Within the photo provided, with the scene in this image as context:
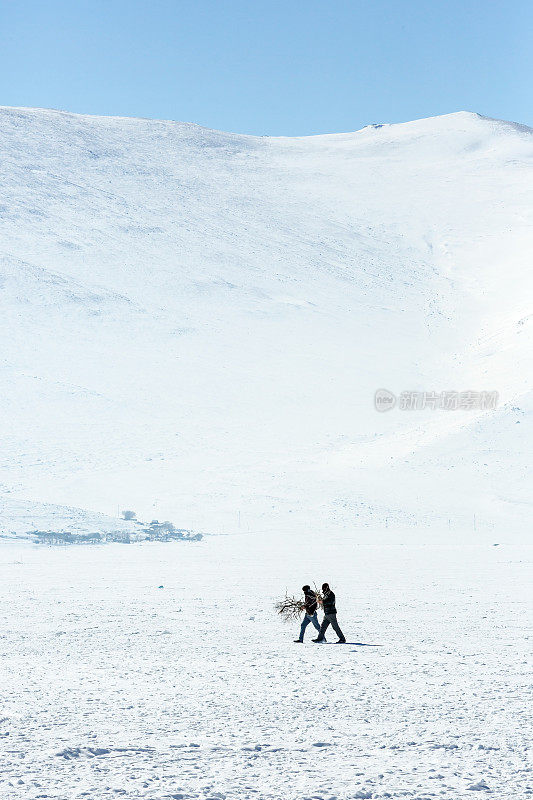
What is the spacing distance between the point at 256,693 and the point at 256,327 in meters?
60.0

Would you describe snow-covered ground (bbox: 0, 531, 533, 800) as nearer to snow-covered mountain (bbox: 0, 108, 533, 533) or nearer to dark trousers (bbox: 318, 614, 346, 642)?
dark trousers (bbox: 318, 614, 346, 642)

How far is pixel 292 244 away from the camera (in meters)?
85.2

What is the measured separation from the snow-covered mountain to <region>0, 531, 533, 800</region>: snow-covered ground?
1919 cm

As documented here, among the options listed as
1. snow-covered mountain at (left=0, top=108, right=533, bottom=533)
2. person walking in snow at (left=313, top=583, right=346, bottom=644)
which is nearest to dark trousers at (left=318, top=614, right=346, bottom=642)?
person walking in snow at (left=313, top=583, right=346, bottom=644)

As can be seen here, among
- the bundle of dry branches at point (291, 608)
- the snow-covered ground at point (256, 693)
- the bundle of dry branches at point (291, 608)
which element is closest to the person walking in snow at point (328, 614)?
the snow-covered ground at point (256, 693)

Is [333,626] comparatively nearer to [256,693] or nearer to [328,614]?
[328,614]

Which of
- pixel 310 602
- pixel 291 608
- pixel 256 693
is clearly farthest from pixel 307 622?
pixel 256 693

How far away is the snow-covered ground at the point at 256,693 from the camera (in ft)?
21.4

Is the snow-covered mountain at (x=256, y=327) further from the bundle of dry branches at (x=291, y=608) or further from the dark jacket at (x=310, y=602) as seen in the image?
the dark jacket at (x=310, y=602)

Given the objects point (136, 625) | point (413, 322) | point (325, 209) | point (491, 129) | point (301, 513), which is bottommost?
point (136, 625)

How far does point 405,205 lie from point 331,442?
55.3 m

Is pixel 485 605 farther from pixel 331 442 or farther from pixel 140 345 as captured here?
pixel 140 345

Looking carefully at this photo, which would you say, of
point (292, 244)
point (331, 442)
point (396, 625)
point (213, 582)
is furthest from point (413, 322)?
point (396, 625)

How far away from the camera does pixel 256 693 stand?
945 centimetres
